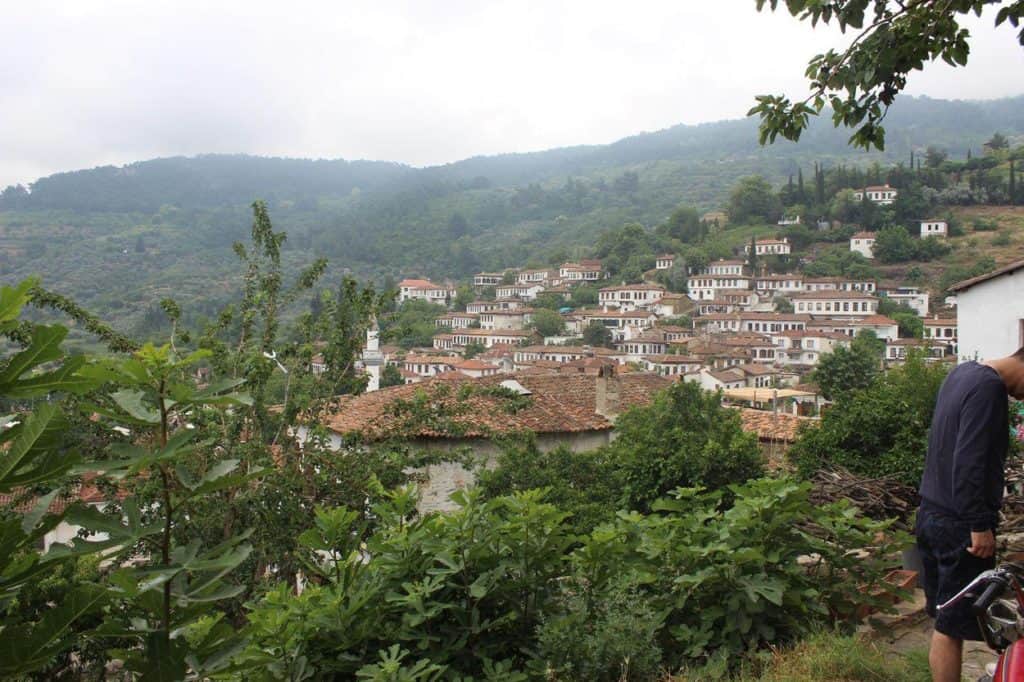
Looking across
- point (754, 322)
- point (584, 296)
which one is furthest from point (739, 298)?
point (584, 296)

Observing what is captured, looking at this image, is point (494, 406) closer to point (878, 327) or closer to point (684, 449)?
point (684, 449)

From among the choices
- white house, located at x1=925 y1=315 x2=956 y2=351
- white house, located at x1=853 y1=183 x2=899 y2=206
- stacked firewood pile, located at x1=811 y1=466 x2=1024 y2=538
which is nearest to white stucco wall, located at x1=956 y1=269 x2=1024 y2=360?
stacked firewood pile, located at x1=811 y1=466 x2=1024 y2=538

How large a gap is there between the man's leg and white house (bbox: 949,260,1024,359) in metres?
12.3

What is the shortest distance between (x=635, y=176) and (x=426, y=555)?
635ft

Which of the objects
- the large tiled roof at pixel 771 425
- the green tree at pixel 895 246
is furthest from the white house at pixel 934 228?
the large tiled roof at pixel 771 425

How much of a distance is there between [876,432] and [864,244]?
9586 centimetres

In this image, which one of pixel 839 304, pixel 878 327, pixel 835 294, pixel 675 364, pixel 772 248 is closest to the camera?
pixel 675 364

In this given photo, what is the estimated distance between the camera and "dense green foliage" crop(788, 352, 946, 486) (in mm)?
8188

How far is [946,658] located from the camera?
2904mm

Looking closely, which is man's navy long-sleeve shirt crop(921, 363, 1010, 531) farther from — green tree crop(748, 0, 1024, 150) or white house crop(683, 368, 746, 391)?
white house crop(683, 368, 746, 391)

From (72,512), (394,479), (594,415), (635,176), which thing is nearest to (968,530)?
(72,512)

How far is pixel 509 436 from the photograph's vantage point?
46.3ft

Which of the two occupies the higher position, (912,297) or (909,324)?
(912,297)

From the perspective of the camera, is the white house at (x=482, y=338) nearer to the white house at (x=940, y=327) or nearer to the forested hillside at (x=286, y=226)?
the forested hillside at (x=286, y=226)
